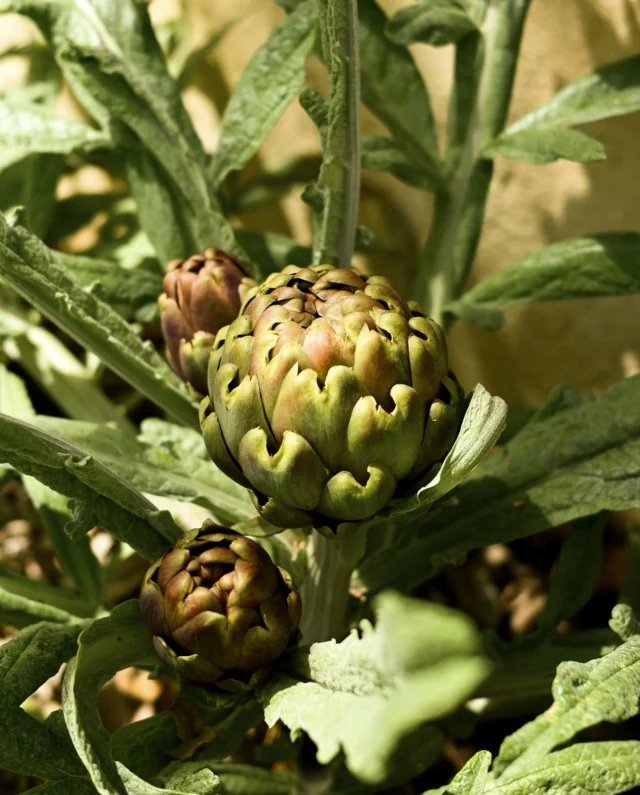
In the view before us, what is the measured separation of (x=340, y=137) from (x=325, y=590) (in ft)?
1.16

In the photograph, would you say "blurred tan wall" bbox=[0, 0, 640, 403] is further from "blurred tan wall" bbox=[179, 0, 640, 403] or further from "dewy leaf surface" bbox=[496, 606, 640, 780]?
"dewy leaf surface" bbox=[496, 606, 640, 780]

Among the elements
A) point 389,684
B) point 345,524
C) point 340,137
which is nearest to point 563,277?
point 340,137

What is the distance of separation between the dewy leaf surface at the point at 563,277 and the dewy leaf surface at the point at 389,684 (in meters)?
0.38

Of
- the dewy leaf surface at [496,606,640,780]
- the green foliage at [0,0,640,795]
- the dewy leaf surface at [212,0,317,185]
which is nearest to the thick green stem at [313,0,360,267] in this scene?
the green foliage at [0,0,640,795]

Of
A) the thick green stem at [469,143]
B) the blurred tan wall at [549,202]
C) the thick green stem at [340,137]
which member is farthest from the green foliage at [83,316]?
the blurred tan wall at [549,202]

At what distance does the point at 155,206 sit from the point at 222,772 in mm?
543

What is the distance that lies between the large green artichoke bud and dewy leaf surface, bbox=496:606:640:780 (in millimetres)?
170

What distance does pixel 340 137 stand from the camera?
2.25 ft

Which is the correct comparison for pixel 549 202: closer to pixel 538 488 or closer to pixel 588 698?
pixel 538 488

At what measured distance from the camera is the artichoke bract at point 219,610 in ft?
1.95

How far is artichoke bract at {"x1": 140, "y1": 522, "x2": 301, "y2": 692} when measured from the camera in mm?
594

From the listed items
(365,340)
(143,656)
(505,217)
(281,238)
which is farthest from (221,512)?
(505,217)

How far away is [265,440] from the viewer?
0.56 meters

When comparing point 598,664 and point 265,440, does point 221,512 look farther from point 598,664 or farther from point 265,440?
point 598,664
